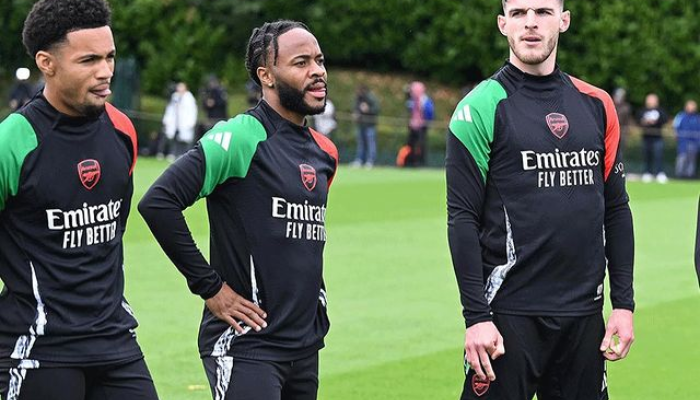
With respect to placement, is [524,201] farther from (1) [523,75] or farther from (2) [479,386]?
(2) [479,386]

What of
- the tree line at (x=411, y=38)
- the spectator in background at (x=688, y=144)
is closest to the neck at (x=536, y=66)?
the spectator in background at (x=688, y=144)

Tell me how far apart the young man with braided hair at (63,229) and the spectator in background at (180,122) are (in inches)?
1026

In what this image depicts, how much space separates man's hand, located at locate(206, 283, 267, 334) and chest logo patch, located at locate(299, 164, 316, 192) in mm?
501

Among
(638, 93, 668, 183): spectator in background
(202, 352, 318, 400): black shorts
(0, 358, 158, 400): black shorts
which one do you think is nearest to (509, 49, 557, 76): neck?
(202, 352, 318, 400): black shorts

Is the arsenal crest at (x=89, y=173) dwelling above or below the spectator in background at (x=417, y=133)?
above

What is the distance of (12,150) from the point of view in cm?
501

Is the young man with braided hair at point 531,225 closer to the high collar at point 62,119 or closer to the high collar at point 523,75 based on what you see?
the high collar at point 523,75

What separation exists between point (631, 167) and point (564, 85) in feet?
87.2

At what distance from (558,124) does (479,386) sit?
1.06 metres

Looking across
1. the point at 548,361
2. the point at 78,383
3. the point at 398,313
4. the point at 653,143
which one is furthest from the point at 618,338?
the point at 653,143

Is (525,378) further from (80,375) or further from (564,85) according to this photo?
(80,375)

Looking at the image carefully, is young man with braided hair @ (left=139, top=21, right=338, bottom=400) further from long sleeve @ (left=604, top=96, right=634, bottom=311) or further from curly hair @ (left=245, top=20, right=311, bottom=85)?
long sleeve @ (left=604, top=96, right=634, bottom=311)

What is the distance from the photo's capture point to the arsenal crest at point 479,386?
5.52 metres

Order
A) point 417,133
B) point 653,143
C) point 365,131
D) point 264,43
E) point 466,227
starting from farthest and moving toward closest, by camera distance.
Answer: point 417,133, point 365,131, point 653,143, point 264,43, point 466,227
